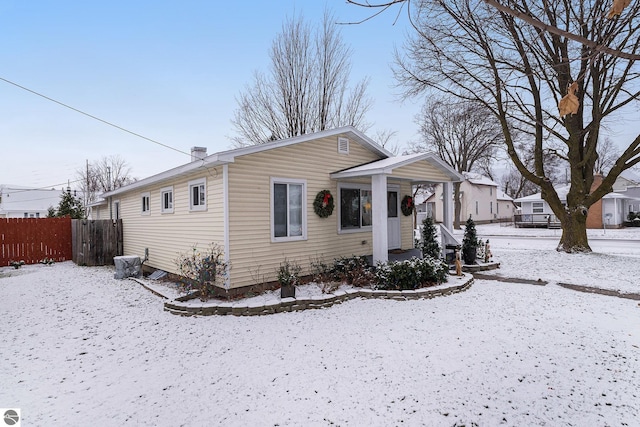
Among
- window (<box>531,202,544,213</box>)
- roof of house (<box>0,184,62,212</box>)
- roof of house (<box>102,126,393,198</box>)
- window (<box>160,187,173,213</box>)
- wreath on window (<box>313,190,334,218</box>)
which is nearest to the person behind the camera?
roof of house (<box>102,126,393,198</box>)

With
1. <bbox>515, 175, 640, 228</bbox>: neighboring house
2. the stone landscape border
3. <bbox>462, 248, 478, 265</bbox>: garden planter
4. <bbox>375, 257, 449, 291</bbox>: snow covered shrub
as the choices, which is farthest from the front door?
<bbox>515, 175, 640, 228</bbox>: neighboring house

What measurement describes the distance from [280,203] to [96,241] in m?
9.16

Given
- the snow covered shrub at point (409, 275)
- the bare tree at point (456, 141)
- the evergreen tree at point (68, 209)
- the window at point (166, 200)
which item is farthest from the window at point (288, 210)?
the bare tree at point (456, 141)

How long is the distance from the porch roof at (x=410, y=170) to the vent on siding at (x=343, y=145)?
0.53 meters

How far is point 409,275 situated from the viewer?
724 centimetres

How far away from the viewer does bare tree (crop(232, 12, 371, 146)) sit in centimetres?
1684

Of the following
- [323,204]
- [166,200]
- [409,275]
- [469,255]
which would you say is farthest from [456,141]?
[166,200]

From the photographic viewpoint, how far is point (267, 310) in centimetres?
614

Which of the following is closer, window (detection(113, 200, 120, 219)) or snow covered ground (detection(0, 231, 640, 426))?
A: snow covered ground (detection(0, 231, 640, 426))

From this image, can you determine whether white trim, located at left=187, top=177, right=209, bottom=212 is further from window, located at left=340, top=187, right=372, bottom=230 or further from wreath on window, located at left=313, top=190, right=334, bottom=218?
window, located at left=340, top=187, right=372, bottom=230

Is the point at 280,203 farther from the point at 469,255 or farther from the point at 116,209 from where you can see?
the point at 116,209

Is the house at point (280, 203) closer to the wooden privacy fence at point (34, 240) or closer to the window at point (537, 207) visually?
the wooden privacy fence at point (34, 240)

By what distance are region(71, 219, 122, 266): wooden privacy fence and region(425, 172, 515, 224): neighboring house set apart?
29.8 meters

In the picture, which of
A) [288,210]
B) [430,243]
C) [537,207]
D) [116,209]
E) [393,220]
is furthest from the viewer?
[537,207]
